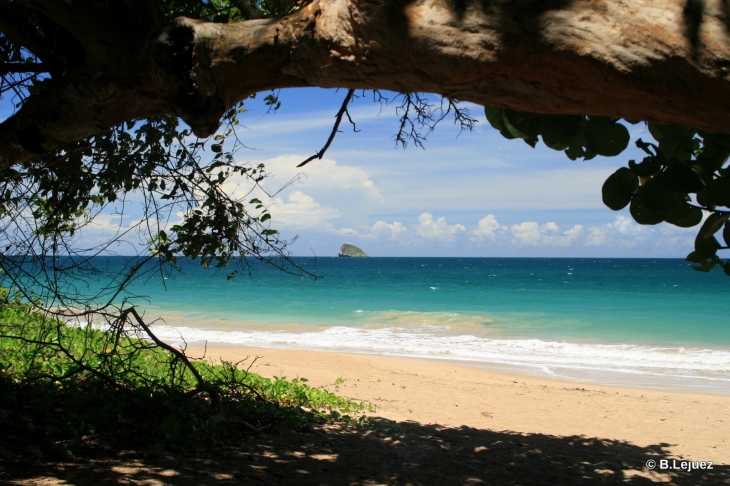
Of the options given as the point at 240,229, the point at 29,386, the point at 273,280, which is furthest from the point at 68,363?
the point at 273,280

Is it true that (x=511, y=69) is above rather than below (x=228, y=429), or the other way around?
above

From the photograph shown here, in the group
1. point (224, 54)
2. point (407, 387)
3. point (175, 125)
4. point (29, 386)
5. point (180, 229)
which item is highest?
point (175, 125)

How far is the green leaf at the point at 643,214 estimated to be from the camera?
2.08 meters

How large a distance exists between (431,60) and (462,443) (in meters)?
4.76

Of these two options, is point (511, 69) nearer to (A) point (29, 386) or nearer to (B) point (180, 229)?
(B) point (180, 229)

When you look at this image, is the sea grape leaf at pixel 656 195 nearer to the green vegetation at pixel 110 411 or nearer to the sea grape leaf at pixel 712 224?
the sea grape leaf at pixel 712 224

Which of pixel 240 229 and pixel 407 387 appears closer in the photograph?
pixel 240 229

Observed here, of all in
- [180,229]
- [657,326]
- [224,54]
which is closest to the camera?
[224,54]

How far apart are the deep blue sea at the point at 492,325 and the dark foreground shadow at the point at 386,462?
3.64 feet

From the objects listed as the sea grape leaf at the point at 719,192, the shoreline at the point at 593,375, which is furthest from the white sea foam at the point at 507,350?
the sea grape leaf at the point at 719,192

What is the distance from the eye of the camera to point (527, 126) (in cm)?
212

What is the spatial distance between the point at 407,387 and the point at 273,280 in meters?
36.4

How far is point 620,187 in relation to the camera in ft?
6.79

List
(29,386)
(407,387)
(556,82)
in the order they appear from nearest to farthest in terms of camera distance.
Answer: (556,82) → (29,386) → (407,387)
